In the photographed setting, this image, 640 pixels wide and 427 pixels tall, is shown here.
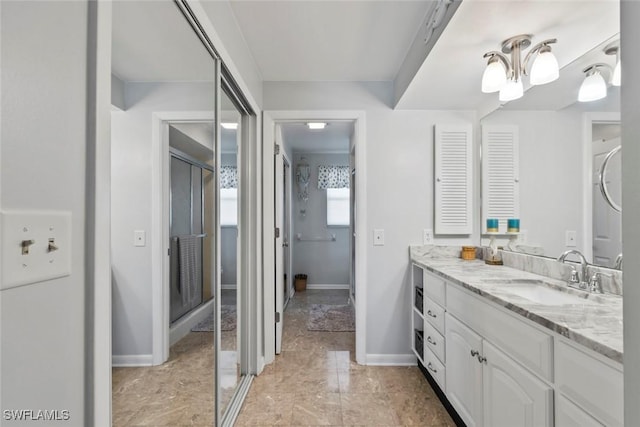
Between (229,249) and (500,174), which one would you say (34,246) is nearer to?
(229,249)

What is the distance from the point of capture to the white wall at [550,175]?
1.64 meters

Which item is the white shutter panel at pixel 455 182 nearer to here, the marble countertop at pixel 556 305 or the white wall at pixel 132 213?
the marble countertop at pixel 556 305

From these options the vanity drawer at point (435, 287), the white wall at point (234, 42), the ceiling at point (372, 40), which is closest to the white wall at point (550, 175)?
the ceiling at point (372, 40)

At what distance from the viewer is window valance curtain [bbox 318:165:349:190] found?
525cm

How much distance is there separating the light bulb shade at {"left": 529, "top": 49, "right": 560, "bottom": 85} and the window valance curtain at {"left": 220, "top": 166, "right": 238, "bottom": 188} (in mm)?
1680

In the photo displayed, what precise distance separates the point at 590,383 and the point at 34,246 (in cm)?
133

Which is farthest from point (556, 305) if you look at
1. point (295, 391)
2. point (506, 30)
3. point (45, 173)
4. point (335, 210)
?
point (335, 210)

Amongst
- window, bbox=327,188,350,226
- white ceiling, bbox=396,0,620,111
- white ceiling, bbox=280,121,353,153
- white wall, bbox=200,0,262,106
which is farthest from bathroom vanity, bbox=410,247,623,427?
window, bbox=327,188,350,226

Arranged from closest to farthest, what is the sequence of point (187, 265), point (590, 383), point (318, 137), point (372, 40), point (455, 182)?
point (590, 383)
point (187, 265)
point (372, 40)
point (455, 182)
point (318, 137)

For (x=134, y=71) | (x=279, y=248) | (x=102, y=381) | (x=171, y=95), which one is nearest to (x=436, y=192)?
(x=279, y=248)

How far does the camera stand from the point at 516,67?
1.65 metres

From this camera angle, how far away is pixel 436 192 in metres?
2.52

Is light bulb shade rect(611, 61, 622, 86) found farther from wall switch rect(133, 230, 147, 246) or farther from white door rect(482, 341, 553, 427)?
wall switch rect(133, 230, 147, 246)

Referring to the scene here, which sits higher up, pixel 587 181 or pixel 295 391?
pixel 587 181
